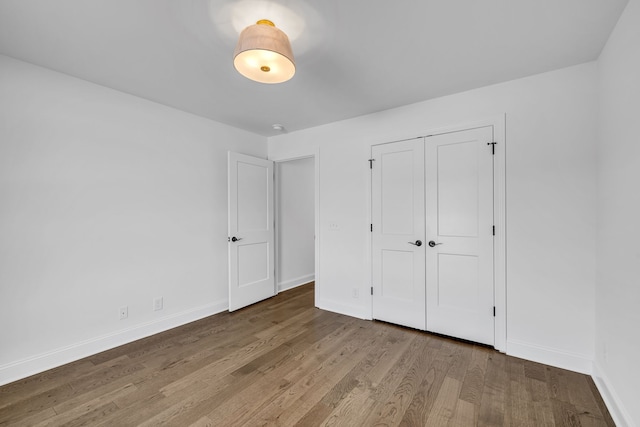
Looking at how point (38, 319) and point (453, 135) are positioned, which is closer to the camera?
point (38, 319)

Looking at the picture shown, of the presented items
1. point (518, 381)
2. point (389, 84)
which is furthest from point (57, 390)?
point (389, 84)

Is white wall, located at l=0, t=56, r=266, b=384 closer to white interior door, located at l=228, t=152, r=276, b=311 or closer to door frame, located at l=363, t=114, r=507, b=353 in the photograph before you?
white interior door, located at l=228, t=152, r=276, b=311

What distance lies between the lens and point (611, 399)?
1780 millimetres

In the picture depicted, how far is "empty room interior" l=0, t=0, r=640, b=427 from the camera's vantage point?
1728 mm

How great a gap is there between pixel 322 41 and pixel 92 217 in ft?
8.39

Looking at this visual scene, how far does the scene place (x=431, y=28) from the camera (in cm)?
181

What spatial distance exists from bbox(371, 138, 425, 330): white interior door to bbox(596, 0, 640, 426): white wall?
136 cm

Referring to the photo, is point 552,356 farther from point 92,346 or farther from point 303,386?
point 92,346

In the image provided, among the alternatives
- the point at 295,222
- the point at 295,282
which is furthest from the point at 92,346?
the point at 295,222

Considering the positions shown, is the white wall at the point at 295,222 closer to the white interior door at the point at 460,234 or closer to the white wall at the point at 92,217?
the white wall at the point at 92,217

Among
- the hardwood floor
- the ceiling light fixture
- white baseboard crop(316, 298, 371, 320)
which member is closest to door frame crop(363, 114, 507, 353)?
the hardwood floor

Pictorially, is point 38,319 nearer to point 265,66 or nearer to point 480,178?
point 265,66

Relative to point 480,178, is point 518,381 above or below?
below

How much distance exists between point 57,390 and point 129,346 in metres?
0.68
